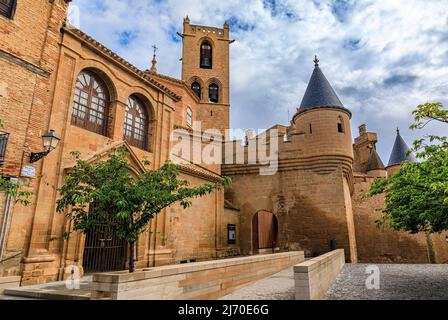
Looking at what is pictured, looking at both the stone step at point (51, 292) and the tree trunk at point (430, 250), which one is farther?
the tree trunk at point (430, 250)

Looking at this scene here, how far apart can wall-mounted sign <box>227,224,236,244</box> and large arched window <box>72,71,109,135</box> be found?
31.7 ft

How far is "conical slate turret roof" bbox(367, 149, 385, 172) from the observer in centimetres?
2542

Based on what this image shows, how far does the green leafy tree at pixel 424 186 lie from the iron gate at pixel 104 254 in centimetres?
867

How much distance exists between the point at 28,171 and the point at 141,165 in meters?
3.95

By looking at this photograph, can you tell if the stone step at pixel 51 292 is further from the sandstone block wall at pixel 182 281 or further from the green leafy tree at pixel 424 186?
the green leafy tree at pixel 424 186

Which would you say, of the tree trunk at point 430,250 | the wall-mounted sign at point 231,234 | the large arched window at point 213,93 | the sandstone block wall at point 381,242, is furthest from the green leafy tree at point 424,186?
the large arched window at point 213,93

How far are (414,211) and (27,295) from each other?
917 centimetres

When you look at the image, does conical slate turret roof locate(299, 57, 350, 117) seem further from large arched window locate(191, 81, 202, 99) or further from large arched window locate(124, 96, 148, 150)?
large arched window locate(191, 81, 202, 99)

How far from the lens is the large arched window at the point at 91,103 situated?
389 inches

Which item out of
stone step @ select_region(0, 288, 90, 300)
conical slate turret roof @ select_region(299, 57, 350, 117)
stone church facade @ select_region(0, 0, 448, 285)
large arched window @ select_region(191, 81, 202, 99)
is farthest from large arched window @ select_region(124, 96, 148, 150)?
large arched window @ select_region(191, 81, 202, 99)

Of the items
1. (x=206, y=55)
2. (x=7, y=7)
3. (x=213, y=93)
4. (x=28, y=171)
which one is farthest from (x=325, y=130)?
(x=206, y=55)

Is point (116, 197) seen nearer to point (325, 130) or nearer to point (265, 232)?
point (325, 130)
